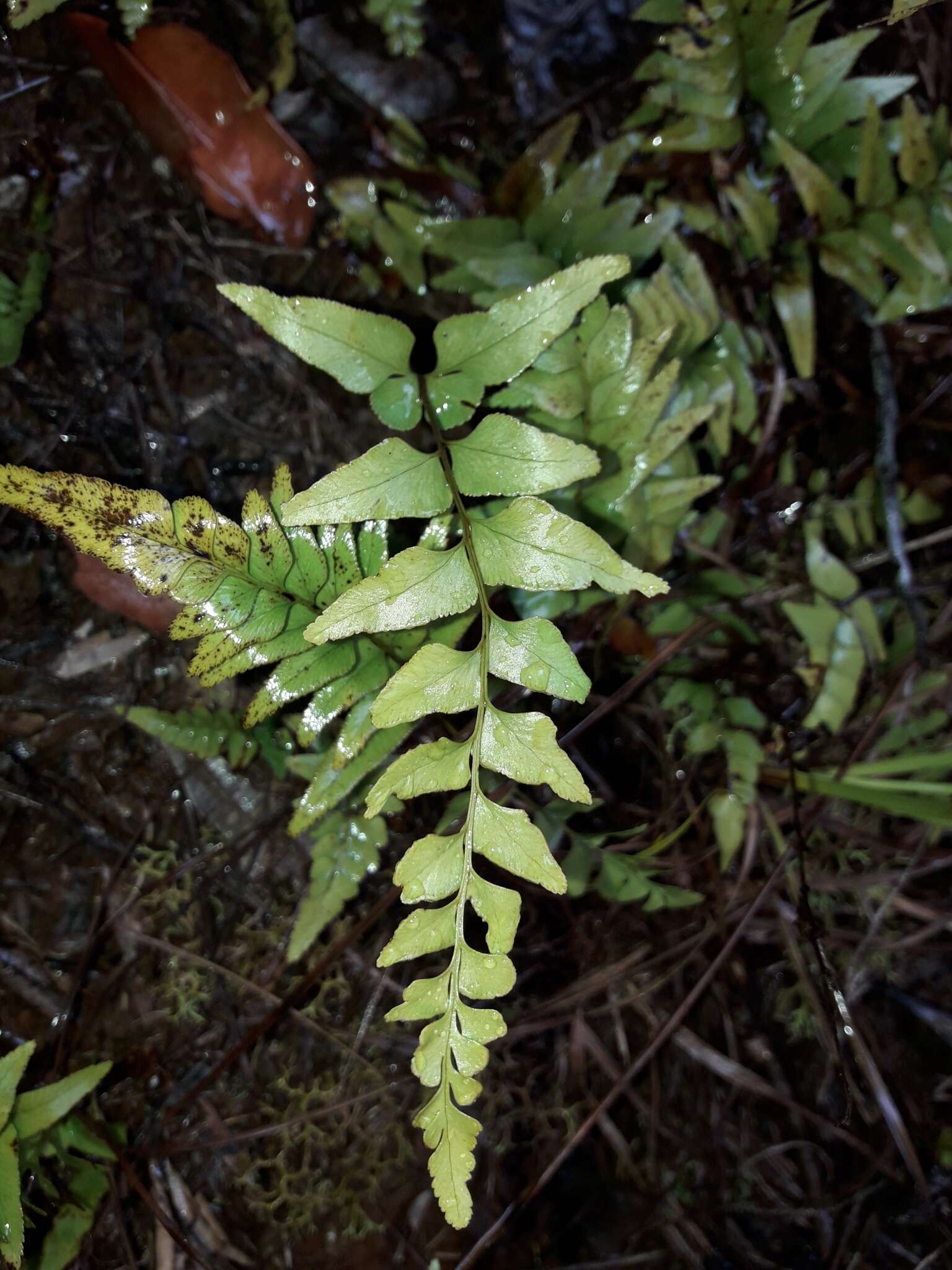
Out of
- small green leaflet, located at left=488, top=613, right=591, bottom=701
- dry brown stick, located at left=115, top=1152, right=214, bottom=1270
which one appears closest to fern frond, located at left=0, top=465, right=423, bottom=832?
small green leaflet, located at left=488, top=613, right=591, bottom=701

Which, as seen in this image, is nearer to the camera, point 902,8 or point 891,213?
point 902,8

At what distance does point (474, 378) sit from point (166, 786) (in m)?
1.76

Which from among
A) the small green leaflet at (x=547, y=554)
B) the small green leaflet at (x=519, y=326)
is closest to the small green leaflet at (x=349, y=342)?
the small green leaflet at (x=519, y=326)

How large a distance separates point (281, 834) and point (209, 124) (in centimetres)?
240

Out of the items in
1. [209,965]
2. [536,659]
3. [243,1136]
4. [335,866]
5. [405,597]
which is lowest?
[243,1136]

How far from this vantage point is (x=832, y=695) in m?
2.80

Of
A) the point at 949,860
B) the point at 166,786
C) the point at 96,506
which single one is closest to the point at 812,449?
the point at 949,860

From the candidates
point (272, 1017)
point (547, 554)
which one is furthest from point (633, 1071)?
point (547, 554)

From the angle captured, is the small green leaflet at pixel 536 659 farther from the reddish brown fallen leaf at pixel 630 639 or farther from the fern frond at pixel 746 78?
the fern frond at pixel 746 78

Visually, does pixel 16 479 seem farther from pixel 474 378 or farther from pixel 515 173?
pixel 515 173

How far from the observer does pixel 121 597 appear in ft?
8.11

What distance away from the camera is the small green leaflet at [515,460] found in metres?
1.79

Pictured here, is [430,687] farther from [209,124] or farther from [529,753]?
[209,124]

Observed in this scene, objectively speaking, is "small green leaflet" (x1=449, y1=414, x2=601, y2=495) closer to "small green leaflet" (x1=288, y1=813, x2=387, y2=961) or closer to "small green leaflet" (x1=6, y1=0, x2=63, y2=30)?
"small green leaflet" (x1=288, y1=813, x2=387, y2=961)
